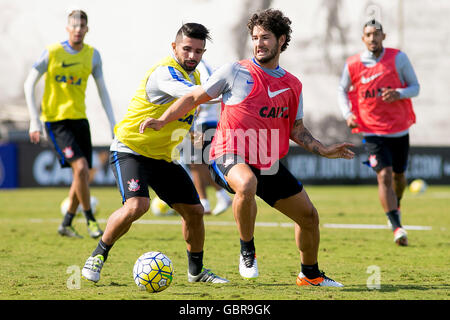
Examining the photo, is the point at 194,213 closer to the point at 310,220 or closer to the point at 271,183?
the point at 271,183

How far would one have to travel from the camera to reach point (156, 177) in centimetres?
615

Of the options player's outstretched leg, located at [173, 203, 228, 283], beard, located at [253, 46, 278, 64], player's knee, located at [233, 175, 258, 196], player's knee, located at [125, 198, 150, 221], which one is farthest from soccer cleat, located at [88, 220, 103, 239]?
beard, located at [253, 46, 278, 64]

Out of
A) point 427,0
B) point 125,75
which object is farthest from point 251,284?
point 427,0

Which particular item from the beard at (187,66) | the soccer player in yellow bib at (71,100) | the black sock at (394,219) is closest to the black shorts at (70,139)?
the soccer player in yellow bib at (71,100)

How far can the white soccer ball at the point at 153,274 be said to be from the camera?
18.3 ft

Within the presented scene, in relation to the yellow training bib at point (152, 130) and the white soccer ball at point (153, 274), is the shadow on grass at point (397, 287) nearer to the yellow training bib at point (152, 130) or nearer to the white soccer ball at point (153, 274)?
the white soccer ball at point (153, 274)

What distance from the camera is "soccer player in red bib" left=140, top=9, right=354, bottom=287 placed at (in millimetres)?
5816

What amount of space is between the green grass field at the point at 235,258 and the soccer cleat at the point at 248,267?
114 mm

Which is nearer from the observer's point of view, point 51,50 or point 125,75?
point 51,50

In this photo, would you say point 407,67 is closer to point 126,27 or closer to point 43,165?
point 43,165

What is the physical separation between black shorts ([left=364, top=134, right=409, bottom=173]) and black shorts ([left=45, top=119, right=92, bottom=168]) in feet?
11.9

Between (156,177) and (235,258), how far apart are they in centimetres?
194

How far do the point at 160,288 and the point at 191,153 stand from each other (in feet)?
23.7

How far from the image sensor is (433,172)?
2238cm
